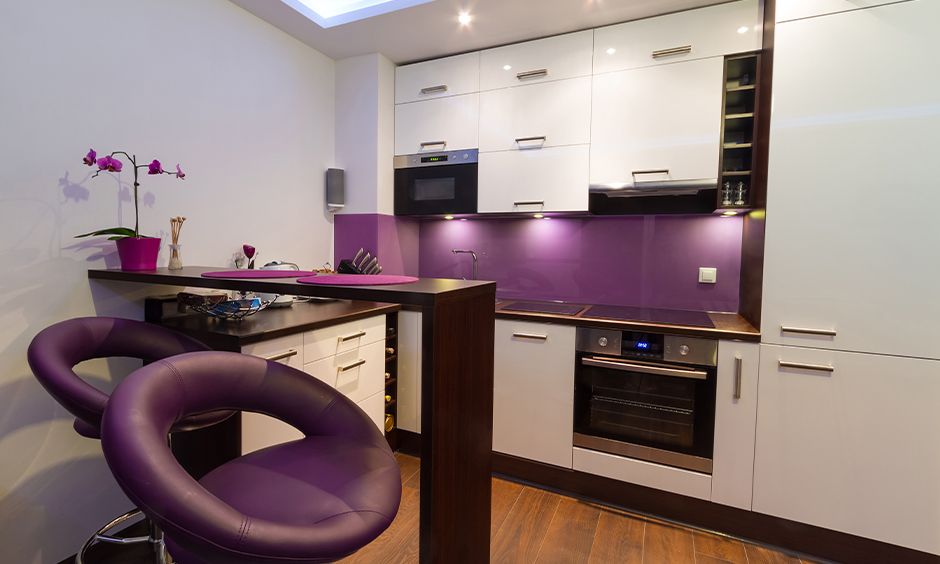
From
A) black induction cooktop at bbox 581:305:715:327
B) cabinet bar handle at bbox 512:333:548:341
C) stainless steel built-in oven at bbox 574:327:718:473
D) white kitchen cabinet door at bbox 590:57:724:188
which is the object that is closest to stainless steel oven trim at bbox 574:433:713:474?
stainless steel built-in oven at bbox 574:327:718:473

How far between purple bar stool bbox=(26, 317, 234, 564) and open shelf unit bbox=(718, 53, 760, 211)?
Result: 8.15 ft

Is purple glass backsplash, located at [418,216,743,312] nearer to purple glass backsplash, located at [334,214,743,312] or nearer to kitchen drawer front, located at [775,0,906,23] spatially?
purple glass backsplash, located at [334,214,743,312]

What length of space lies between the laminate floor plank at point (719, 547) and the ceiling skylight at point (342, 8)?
9.79 ft

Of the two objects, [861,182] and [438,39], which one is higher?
[438,39]

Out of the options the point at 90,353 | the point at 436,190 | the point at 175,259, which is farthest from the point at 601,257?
the point at 90,353

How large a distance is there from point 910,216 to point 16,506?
363cm

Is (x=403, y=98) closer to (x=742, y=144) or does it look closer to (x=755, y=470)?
(x=742, y=144)

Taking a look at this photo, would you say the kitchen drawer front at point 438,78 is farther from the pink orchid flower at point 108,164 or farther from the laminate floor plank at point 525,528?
the laminate floor plank at point 525,528

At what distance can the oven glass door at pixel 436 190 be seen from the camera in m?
2.87

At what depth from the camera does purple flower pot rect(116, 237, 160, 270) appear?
1719mm

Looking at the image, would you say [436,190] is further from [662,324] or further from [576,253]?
[662,324]

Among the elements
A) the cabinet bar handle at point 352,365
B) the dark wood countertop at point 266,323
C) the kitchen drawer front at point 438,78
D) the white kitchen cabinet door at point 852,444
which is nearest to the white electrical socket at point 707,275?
the white kitchen cabinet door at point 852,444

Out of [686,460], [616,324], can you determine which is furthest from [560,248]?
[686,460]

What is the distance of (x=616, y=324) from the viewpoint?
2.21 meters
